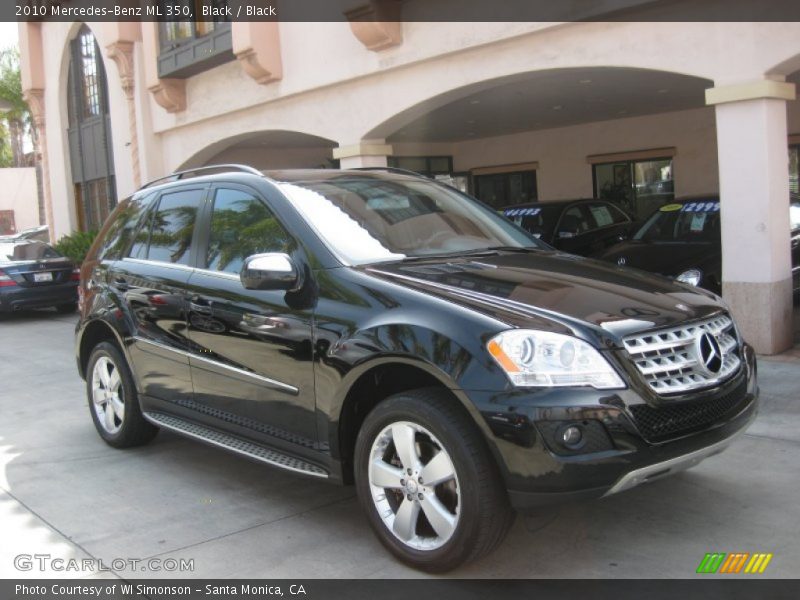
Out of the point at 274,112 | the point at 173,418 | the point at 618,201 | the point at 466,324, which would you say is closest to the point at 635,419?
the point at 466,324

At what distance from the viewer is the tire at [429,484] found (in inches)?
130

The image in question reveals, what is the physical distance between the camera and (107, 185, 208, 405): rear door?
16.1 ft

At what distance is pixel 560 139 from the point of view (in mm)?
18703

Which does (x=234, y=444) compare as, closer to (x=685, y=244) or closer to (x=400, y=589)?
(x=400, y=589)

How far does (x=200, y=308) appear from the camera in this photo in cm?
465

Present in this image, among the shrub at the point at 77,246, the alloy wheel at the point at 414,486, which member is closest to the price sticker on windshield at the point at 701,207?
the alloy wheel at the point at 414,486

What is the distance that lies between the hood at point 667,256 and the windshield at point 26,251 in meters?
10.8

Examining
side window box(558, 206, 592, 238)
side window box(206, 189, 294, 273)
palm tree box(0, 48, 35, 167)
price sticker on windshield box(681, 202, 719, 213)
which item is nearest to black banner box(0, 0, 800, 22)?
price sticker on windshield box(681, 202, 719, 213)

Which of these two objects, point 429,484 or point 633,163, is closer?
point 429,484

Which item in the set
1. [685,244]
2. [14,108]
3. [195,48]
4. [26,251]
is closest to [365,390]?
[685,244]

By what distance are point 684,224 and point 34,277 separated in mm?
11223

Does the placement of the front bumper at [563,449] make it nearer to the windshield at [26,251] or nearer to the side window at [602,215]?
the side window at [602,215]

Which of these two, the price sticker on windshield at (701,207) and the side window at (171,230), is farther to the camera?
the price sticker on windshield at (701,207)

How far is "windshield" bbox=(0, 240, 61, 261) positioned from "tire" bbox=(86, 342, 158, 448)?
401 inches
